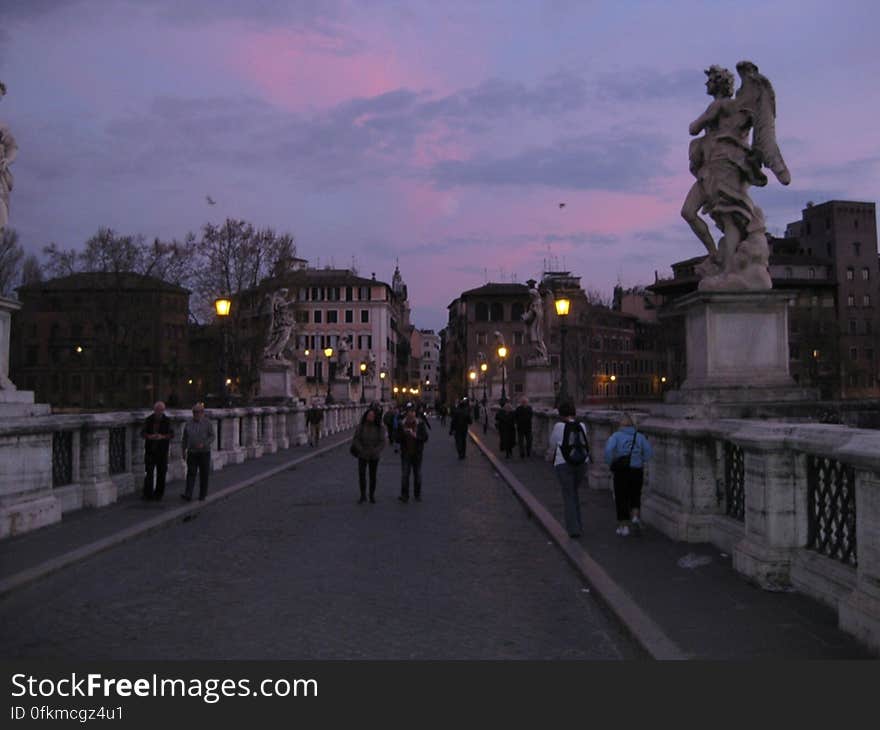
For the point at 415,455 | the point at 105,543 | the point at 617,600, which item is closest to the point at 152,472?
the point at 105,543

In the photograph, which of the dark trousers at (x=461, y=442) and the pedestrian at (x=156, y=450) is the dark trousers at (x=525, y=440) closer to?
the dark trousers at (x=461, y=442)

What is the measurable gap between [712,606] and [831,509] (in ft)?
3.92

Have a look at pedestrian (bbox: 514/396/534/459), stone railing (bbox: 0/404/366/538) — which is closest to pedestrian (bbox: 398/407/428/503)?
stone railing (bbox: 0/404/366/538)

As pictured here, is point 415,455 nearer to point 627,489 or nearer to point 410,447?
point 410,447

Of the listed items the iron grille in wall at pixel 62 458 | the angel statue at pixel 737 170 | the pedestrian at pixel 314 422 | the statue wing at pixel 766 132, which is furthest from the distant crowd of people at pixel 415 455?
the pedestrian at pixel 314 422

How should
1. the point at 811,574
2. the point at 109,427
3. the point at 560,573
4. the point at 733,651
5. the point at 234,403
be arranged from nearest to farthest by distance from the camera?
the point at 733,651, the point at 811,574, the point at 560,573, the point at 109,427, the point at 234,403

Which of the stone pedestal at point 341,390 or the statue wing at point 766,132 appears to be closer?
the statue wing at point 766,132

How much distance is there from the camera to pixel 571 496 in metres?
10.3

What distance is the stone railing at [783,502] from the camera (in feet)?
17.6

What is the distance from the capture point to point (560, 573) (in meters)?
8.59

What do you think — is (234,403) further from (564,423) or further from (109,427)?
(564,423)

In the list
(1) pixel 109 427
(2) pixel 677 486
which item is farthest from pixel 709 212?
(1) pixel 109 427

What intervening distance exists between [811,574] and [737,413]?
303 cm

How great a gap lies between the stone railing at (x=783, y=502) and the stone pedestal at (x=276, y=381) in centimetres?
2336
